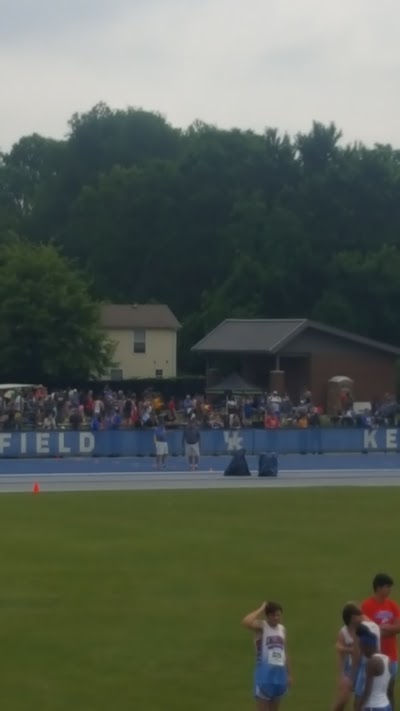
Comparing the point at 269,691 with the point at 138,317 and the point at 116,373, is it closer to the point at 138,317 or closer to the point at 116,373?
the point at 116,373

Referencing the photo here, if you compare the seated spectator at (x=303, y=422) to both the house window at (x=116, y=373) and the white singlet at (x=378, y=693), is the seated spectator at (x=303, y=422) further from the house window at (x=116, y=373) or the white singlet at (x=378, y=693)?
the white singlet at (x=378, y=693)

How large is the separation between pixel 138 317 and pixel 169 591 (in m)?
65.6

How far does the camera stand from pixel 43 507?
36.3m

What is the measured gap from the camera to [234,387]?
2958 inches

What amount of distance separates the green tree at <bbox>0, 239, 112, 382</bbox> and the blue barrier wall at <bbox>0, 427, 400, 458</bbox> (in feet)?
70.4

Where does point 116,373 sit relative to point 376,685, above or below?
above

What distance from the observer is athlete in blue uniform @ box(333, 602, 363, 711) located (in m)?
13.6

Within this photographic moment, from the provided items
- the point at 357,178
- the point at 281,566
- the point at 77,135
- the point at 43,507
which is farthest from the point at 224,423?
the point at 77,135

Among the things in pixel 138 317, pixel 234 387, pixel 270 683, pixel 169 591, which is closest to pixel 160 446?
pixel 169 591

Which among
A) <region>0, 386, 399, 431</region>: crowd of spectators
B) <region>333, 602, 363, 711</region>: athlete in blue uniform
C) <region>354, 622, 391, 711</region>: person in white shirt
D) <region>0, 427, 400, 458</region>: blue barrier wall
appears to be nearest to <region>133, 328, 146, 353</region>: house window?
<region>0, 386, 399, 431</region>: crowd of spectators

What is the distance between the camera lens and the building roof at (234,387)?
7488 cm

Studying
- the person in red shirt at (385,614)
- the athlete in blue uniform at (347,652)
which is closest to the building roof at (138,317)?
the person in red shirt at (385,614)

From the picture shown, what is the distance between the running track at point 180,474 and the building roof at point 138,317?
115ft

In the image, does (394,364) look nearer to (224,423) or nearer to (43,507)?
(224,423)
